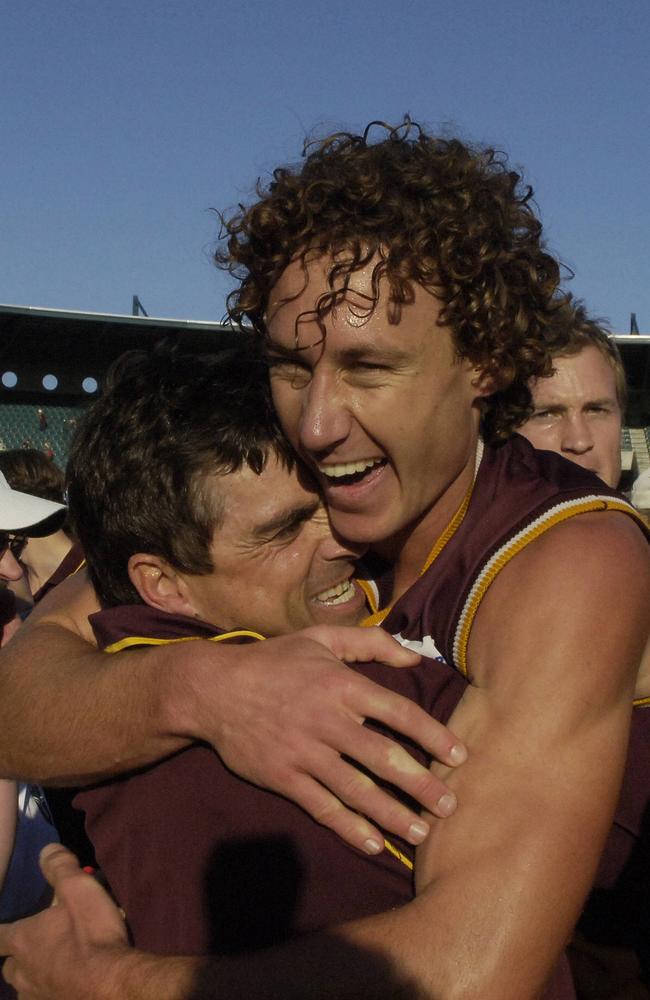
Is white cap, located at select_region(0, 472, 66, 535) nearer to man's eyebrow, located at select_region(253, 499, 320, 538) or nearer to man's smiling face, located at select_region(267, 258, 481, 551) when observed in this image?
man's eyebrow, located at select_region(253, 499, 320, 538)

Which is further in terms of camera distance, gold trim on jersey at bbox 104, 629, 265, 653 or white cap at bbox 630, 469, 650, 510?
white cap at bbox 630, 469, 650, 510

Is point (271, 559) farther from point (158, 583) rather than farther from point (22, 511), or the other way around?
point (22, 511)

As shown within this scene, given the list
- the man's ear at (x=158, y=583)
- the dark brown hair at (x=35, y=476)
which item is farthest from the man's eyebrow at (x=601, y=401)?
the dark brown hair at (x=35, y=476)

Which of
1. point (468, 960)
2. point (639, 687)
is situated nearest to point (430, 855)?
point (468, 960)

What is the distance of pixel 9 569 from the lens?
17.2 ft

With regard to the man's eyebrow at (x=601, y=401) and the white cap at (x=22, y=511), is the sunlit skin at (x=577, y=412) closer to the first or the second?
the man's eyebrow at (x=601, y=401)

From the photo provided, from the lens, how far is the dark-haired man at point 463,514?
1740 millimetres

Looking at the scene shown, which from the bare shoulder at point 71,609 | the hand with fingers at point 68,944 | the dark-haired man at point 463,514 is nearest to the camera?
the dark-haired man at point 463,514

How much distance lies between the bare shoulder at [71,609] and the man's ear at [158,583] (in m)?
0.35

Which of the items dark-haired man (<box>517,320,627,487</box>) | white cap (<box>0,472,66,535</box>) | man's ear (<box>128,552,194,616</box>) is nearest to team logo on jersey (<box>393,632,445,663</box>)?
man's ear (<box>128,552,194,616</box>)

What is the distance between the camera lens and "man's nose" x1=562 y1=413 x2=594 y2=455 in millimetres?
4102

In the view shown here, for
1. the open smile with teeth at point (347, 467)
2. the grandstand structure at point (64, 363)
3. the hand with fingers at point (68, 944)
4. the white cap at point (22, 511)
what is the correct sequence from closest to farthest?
the hand with fingers at point (68, 944)
the open smile with teeth at point (347, 467)
the white cap at point (22, 511)
the grandstand structure at point (64, 363)

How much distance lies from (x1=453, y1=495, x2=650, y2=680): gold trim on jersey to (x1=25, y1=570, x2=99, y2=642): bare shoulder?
A: 1217 millimetres

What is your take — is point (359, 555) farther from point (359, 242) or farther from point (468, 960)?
point (468, 960)
